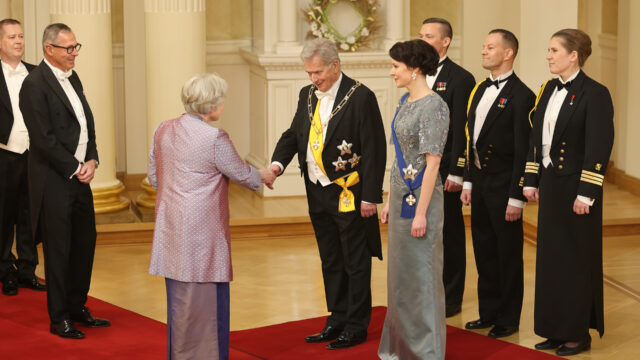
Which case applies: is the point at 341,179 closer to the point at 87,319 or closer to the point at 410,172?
the point at 410,172

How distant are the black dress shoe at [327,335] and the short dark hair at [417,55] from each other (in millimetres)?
1628

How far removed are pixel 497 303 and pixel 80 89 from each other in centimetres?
→ 277

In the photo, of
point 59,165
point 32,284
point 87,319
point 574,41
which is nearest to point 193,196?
point 59,165

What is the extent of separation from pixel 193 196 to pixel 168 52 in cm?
440

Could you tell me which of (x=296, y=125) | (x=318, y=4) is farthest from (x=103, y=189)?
(x=296, y=125)

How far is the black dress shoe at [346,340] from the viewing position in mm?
5762

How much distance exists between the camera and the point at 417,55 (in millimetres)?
5066

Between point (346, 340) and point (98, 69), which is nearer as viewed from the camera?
point (346, 340)

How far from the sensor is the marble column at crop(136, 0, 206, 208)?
8992 millimetres

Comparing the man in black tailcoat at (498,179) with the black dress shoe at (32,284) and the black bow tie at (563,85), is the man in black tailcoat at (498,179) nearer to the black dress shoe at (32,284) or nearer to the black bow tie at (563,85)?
the black bow tie at (563,85)

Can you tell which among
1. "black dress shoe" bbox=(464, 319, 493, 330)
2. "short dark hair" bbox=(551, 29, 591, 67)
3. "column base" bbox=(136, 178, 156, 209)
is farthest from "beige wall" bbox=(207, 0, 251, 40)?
"short dark hair" bbox=(551, 29, 591, 67)

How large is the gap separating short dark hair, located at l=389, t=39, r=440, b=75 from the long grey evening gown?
0.49 ft

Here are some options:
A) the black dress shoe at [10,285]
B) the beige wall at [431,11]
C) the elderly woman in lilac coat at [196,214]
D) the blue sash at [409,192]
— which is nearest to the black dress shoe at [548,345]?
the blue sash at [409,192]

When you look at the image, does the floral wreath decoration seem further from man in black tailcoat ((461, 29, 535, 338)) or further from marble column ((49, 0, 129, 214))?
man in black tailcoat ((461, 29, 535, 338))
